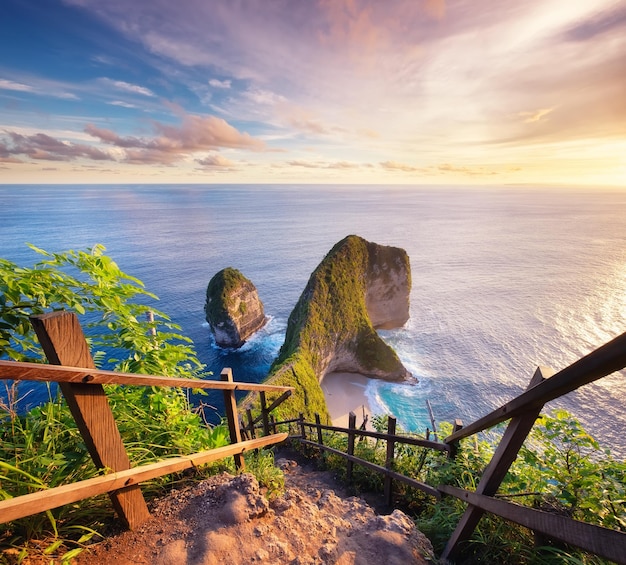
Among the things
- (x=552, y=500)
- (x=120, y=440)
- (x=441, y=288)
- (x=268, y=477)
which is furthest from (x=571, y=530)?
(x=441, y=288)

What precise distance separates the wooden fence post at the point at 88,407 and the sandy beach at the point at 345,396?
2636cm

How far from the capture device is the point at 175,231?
3846 inches

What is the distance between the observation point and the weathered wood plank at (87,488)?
1660 mm

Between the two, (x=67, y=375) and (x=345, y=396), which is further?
(x=345, y=396)

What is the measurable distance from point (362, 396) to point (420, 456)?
89.0ft

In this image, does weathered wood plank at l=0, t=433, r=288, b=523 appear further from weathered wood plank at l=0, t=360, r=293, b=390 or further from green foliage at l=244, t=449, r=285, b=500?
weathered wood plank at l=0, t=360, r=293, b=390

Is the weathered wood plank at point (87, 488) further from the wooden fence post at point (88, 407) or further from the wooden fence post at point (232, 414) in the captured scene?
the wooden fence post at point (232, 414)

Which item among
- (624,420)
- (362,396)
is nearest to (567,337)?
(624,420)

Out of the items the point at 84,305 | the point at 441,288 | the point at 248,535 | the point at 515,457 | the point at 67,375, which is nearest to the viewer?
the point at 67,375

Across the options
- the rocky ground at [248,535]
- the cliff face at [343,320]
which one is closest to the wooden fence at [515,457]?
the rocky ground at [248,535]

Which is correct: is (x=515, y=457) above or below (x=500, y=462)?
Result: above

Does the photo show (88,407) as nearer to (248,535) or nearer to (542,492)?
(248,535)

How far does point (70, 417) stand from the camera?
2.64m

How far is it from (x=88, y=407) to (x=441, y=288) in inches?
2549
